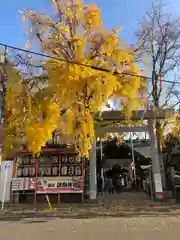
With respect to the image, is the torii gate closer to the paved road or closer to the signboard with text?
the signboard with text

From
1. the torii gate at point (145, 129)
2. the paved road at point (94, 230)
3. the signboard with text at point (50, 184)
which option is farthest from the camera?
the torii gate at point (145, 129)

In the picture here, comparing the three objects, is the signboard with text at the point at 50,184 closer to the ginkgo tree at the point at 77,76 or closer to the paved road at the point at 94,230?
the ginkgo tree at the point at 77,76

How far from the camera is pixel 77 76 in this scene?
1720cm

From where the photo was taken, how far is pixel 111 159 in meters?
29.2

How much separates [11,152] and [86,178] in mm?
6169

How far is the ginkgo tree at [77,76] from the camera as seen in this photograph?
57.0 feet

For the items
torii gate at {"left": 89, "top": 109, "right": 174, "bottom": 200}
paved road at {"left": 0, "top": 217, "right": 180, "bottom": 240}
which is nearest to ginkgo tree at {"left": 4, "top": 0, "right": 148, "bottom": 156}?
torii gate at {"left": 89, "top": 109, "right": 174, "bottom": 200}

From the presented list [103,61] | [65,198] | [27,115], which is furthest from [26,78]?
[65,198]

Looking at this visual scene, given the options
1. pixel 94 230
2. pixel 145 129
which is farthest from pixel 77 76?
pixel 94 230

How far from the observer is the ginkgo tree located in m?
17.4

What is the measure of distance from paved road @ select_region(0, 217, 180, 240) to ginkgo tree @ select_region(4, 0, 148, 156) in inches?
298

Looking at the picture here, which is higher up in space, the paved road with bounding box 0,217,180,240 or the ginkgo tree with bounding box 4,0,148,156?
the ginkgo tree with bounding box 4,0,148,156

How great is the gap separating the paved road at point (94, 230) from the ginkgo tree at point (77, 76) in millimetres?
7569

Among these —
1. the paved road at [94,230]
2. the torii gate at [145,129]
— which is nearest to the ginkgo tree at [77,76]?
the torii gate at [145,129]
